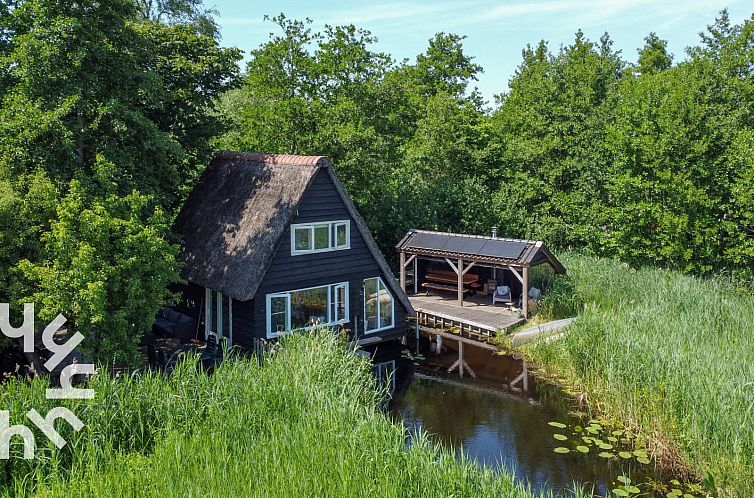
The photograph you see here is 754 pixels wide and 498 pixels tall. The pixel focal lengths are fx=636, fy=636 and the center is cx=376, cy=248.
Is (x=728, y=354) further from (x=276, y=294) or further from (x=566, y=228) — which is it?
(x=566, y=228)

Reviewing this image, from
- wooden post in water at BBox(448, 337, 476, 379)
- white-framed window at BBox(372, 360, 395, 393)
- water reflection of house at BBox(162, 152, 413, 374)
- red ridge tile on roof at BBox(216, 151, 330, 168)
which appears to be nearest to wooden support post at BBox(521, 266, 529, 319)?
wooden post in water at BBox(448, 337, 476, 379)

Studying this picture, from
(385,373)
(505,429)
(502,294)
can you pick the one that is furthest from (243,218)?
(502,294)

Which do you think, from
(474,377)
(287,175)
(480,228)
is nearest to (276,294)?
(287,175)

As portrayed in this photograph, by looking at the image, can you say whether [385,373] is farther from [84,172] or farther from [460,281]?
[84,172]

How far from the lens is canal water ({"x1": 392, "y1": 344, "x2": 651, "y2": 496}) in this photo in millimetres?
10352

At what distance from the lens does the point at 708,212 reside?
20.6 meters

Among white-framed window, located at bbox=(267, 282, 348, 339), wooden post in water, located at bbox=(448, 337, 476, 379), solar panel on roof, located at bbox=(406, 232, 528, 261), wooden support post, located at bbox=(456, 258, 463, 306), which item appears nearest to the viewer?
white-framed window, located at bbox=(267, 282, 348, 339)

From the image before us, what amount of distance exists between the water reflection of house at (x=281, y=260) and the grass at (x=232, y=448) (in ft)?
16.9

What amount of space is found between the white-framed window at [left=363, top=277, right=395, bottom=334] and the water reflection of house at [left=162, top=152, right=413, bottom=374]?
28mm

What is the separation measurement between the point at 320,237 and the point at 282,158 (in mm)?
2410

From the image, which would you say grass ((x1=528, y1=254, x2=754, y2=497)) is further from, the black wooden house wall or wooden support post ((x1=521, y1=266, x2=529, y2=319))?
the black wooden house wall

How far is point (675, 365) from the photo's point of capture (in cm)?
1138

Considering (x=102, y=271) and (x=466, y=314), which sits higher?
(x=102, y=271)

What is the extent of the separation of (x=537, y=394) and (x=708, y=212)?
10533 millimetres
